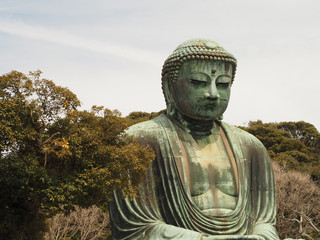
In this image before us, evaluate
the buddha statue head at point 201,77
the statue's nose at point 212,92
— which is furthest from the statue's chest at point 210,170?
the statue's nose at point 212,92

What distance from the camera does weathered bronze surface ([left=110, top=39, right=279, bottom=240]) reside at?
7816mm

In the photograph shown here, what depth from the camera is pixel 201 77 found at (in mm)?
8172

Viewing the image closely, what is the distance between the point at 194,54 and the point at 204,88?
577 millimetres

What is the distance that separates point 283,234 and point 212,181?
18.1 m

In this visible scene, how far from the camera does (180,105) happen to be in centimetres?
848

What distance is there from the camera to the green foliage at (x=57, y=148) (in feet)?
29.1

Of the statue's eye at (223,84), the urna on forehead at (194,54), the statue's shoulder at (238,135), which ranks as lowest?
the statue's shoulder at (238,135)

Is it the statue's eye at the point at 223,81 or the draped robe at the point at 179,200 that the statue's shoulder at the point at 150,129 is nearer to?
the draped robe at the point at 179,200

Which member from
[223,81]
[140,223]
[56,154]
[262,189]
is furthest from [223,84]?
[56,154]

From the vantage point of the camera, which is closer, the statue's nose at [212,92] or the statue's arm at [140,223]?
the statue's arm at [140,223]

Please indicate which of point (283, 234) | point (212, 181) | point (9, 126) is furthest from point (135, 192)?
point (283, 234)

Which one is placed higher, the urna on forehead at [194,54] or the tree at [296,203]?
the urna on forehead at [194,54]

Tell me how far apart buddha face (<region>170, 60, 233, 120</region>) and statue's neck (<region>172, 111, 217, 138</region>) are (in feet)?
0.58

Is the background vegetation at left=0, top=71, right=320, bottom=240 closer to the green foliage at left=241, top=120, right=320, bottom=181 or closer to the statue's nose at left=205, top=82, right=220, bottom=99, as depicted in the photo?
the statue's nose at left=205, top=82, right=220, bottom=99
